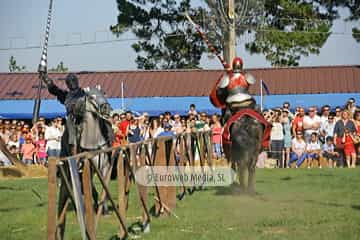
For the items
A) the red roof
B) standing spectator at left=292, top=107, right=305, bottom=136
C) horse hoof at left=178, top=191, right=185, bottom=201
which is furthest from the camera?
the red roof

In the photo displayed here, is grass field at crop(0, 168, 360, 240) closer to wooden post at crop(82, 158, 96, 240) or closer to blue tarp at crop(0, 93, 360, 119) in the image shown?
wooden post at crop(82, 158, 96, 240)

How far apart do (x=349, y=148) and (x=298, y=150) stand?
1.37 m

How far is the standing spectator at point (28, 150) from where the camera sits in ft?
75.4

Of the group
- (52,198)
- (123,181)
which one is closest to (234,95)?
(123,181)

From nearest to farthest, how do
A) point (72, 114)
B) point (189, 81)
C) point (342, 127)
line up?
point (72, 114) < point (342, 127) < point (189, 81)

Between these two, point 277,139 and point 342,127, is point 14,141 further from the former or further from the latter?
point 342,127

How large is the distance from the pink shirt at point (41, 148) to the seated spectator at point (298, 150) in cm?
709

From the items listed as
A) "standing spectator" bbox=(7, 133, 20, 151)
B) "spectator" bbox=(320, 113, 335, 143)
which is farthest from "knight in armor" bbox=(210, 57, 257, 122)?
"standing spectator" bbox=(7, 133, 20, 151)

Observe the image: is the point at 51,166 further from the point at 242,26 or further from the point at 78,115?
the point at 242,26

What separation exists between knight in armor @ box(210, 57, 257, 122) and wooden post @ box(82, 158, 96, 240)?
623cm

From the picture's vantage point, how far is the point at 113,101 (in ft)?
116

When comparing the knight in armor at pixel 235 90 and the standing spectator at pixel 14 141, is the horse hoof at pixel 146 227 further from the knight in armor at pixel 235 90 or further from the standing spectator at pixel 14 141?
the standing spectator at pixel 14 141

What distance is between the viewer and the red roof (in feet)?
120

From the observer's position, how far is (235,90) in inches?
544
